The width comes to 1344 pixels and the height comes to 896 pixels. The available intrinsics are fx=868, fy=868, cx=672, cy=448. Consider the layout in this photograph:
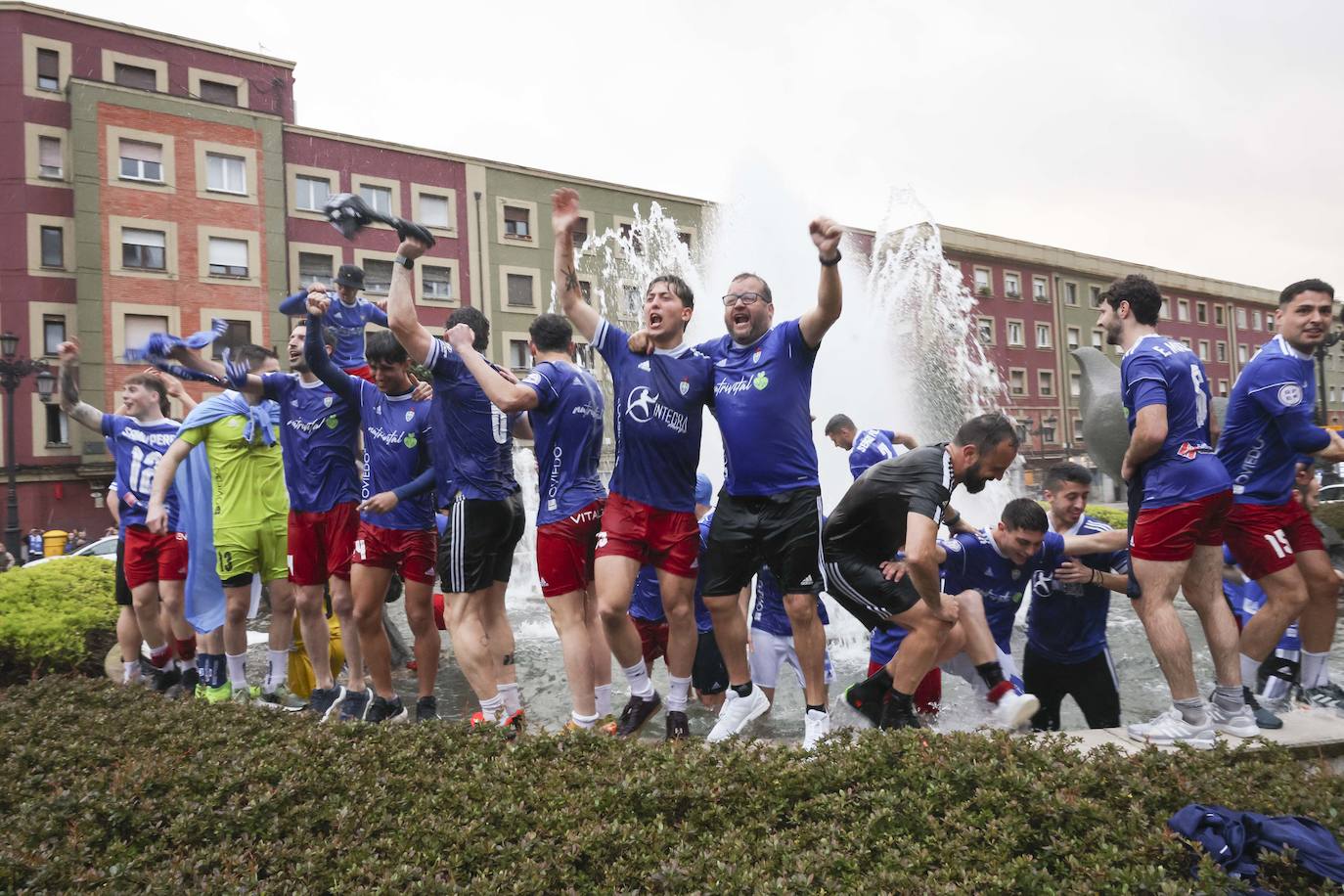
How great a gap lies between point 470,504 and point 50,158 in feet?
112

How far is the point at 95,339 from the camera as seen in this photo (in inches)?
1179

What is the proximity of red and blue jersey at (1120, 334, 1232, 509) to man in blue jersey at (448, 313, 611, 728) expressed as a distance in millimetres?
2813

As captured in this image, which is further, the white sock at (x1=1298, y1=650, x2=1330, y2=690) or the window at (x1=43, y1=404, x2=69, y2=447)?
the window at (x1=43, y1=404, x2=69, y2=447)

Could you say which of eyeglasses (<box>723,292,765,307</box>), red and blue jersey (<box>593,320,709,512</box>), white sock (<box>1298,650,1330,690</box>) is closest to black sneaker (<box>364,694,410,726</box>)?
red and blue jersey (<box>593,320,709,512</box>)

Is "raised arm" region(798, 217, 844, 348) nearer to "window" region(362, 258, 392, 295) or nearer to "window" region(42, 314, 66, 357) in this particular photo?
"window" region(362, 258, 392, 295)

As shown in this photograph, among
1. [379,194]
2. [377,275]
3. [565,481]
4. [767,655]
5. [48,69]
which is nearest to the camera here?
[565,481]

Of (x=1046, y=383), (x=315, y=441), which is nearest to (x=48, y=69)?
(x=315, y=441)

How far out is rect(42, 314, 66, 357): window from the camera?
98.2ft

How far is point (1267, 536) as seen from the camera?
457 centimetres

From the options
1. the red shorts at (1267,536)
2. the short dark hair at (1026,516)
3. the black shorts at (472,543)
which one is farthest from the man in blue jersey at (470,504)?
the red shorts at (1267,536)

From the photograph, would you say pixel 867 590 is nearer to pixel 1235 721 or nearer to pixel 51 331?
pixel 1235 721

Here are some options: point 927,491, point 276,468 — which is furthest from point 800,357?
point 276,468

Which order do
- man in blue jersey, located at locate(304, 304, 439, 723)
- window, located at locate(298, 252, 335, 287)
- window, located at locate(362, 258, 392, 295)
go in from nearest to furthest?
man in blue jersey, located at locate(304, 304, 439, 723), window, located at locate(298, 252, 335, 287), window, located at locate(362, 258, 392, 295)

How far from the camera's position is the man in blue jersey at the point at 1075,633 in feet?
16.3
